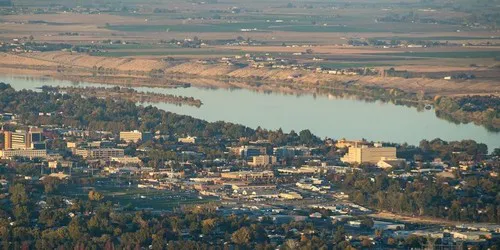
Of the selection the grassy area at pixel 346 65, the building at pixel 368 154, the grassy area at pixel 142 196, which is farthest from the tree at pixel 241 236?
the grassy area at pixel 346 65

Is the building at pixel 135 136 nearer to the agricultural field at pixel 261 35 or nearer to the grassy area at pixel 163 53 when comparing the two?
the agricultural field at pixel 261 35

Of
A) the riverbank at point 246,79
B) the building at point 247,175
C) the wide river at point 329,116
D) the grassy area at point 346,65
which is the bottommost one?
the building at point 247,175

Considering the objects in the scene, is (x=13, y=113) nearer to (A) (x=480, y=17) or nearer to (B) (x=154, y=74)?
(B) (x=154, y=74)

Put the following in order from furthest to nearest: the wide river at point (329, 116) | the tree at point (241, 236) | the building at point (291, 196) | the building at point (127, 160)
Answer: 1. the wide river at point (329, 116)
2. the building at point (127, 160)
3. the building at point (291, 196)
4. the tree at point (241, 236)

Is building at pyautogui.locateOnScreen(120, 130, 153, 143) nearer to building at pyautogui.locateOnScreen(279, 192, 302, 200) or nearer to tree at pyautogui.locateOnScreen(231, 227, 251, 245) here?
building at pyautogui.locateOnScreen(279, 192, 302, 200)

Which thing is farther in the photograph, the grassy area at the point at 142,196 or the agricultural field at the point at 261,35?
the agricultural field at the point at 261,35

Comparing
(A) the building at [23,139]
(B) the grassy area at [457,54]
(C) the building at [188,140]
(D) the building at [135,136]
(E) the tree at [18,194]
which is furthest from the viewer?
(B) the grassy area at [457,54]
